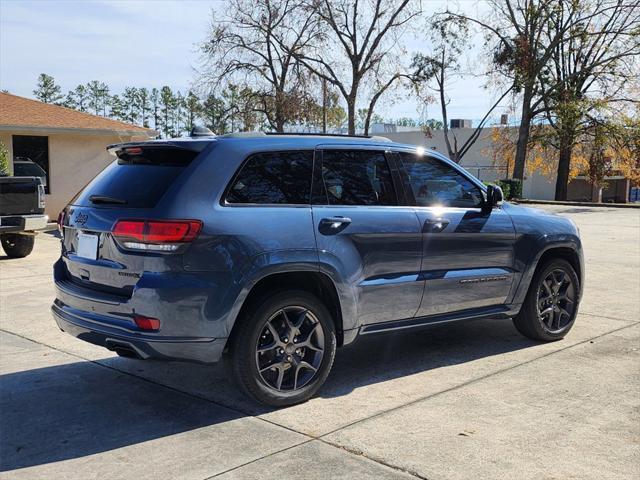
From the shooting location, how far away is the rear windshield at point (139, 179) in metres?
4.41

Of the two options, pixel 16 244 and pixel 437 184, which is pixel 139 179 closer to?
pixel 437 184

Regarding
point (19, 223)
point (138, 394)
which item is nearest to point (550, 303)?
point (138, 394)

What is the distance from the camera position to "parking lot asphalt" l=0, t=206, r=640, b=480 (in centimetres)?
373

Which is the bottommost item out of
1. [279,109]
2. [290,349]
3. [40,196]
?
[290,349]

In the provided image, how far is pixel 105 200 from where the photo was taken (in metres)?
4.59

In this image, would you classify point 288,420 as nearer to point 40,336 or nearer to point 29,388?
point 29,388

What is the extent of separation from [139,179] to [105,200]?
27 cm

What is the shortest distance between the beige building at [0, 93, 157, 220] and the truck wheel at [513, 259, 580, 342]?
16.3 m

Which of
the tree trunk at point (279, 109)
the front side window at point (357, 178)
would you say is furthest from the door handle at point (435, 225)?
the tree trunk at point (279, 109)

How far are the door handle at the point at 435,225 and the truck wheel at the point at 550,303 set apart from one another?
136 cm

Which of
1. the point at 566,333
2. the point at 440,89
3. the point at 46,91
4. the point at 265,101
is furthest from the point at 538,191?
the point at 46,91

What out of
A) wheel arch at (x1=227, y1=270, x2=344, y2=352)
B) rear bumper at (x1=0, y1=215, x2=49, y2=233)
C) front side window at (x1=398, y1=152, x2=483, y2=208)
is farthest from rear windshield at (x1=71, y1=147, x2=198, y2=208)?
rear bumper at (x1=0, y1=215, x2=49, y2=233)

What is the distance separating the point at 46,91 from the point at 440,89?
71746 mm

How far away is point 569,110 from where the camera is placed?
116ft
